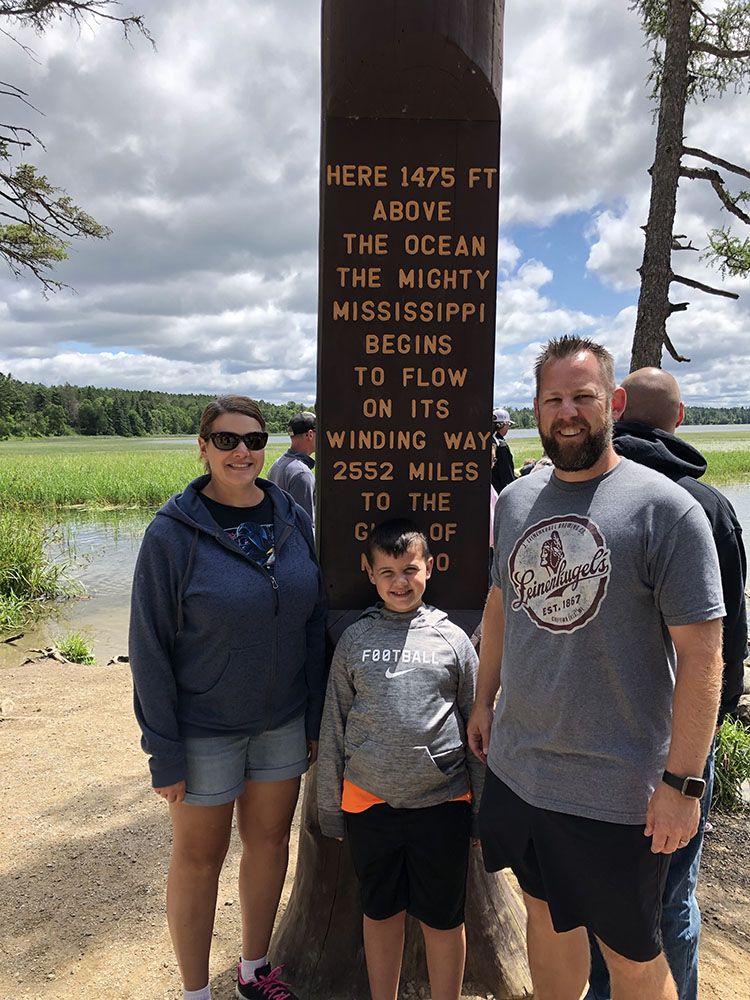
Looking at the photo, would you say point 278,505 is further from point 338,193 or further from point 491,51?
point 491,51

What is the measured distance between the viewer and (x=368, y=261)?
2.34 meters

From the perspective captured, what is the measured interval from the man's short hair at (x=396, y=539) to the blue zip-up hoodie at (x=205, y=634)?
0.26m

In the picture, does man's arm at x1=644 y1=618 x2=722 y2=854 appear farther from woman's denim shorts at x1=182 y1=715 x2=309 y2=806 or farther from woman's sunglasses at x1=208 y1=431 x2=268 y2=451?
woman's sunglasses at x1=208 y1=431 x2=268 y2=451

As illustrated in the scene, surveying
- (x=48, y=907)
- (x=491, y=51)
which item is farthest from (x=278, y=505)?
(x=48, y=907)

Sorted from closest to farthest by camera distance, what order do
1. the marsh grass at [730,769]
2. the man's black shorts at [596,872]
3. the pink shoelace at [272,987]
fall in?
the man's black shorts at [596,872] → the pink shoelace at [272,987] → the marsh grass at [730,769]

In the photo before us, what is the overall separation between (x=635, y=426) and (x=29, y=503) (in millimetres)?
25363

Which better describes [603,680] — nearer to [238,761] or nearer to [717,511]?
[717,511]

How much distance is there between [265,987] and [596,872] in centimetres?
134

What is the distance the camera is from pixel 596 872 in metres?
1.72

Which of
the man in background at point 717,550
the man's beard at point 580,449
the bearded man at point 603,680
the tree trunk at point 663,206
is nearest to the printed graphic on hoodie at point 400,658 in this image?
the bearded man at point 603,680

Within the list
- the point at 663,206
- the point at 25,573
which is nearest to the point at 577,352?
the point at 663,206

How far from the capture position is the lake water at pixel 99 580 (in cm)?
909

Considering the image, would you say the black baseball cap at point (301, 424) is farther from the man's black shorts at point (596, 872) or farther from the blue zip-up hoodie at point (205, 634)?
the man's black shorts at point (596, 872)

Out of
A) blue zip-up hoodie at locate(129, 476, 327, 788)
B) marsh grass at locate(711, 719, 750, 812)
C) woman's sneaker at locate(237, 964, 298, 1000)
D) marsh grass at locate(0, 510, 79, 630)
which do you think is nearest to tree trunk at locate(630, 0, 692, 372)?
marsh grass at locate(711, 719, 750, 812)
